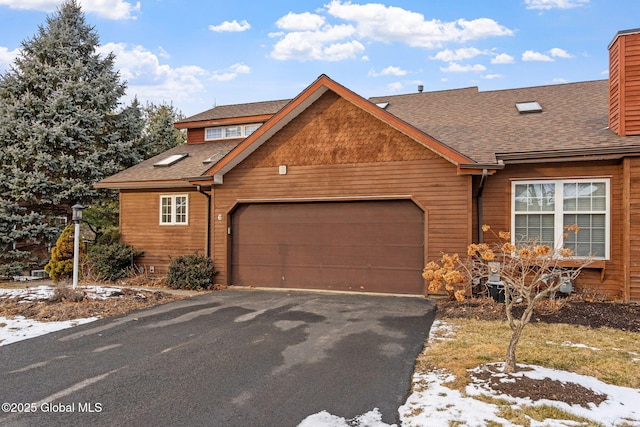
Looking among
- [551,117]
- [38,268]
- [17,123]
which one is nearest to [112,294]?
[38,268]

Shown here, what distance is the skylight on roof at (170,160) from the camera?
13336mm

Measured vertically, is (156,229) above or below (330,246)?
above

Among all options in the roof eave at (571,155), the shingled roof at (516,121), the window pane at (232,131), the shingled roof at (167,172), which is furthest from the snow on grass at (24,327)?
the window pane at (232,131)

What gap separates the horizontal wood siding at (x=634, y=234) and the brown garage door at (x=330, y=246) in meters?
4.07

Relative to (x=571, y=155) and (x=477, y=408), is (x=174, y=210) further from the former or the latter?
(x=477, y=408)

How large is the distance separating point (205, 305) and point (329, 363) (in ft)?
14.8

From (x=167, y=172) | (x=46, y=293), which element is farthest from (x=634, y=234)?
(x=46, y=293)

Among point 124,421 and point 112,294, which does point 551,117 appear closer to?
point 124,421

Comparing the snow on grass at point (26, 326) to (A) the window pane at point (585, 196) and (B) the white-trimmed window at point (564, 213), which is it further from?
(A) the window pane at point (585, 196)

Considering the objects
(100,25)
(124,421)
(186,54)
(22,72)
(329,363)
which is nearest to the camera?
(124,421)

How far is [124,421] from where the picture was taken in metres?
3.46

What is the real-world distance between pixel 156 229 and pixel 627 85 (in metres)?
12.8

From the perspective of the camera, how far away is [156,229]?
40.8 feet

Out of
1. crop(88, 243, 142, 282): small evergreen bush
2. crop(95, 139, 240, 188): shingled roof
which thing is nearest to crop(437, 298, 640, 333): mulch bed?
crop(95, 139, 240, 188): shingled roof
